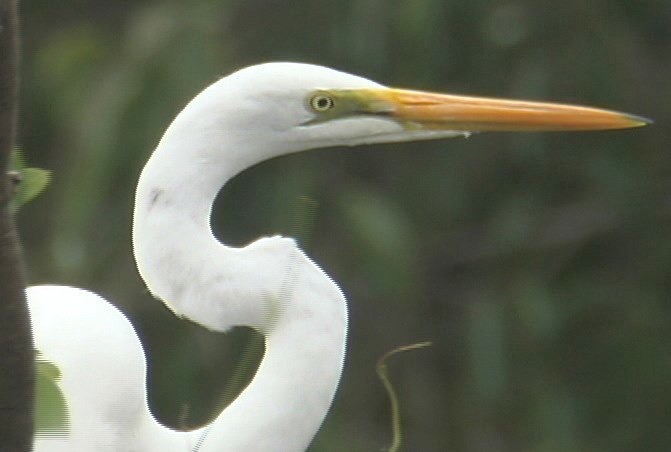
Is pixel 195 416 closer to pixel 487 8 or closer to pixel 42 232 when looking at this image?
pixel 42 232

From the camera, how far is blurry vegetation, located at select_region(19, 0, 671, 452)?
3.32m

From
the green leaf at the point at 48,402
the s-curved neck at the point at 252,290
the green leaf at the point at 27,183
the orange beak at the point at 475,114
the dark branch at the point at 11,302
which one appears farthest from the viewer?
the orange beak at the point at 475,114

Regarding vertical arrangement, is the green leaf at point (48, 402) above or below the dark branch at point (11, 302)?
below

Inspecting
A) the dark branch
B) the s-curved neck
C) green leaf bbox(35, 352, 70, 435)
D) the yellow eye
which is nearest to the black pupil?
the yellow eye

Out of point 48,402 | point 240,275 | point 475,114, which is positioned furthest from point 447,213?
point 48,402

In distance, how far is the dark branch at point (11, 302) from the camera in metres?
0.87

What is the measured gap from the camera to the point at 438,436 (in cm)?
347

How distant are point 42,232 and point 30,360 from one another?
278 centimetres

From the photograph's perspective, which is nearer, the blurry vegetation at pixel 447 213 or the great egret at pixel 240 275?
the great egret at pixel 240 275

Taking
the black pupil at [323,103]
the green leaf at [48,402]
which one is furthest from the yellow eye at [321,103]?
the green leaf at [48,402]

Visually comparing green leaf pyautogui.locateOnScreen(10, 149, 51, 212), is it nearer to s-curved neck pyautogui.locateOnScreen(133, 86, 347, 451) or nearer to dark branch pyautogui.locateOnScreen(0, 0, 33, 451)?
dark branch pyautogui.locateOnScreen(0, 0, 33, 451)

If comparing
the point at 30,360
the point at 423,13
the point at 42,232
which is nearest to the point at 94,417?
the point at 30,360

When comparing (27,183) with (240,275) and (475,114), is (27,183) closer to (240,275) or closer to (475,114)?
(240,275)

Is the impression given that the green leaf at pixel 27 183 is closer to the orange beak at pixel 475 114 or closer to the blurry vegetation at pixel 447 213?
the orange beak at pixel 475 114
